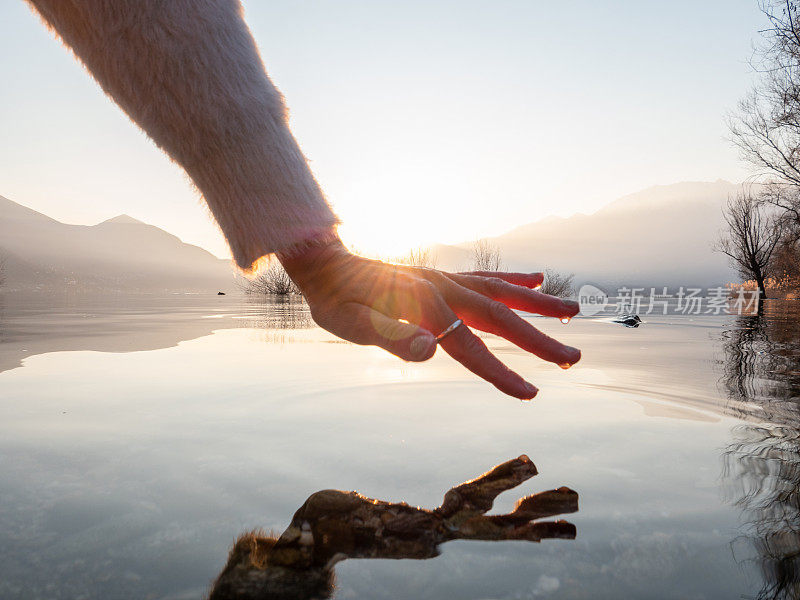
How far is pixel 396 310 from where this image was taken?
1128 millimetres

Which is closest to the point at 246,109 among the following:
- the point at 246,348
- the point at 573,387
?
the point at 573,387

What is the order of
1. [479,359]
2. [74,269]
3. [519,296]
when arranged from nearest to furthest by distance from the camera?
[479,359], [519,296], [74,269]

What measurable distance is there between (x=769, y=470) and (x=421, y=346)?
1.19 metres

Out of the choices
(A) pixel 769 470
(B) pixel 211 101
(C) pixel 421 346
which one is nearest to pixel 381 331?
(C) pixel 421 346

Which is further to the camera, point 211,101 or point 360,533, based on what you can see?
point 360,533

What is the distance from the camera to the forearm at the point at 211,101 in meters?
0.87

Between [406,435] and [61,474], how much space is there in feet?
3.37

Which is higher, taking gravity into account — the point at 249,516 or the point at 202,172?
the point at 202,172

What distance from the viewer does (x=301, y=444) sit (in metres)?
1.67

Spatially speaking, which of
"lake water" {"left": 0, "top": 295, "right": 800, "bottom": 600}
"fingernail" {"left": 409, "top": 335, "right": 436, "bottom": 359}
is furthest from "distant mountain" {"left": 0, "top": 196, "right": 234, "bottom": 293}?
"fingernail" {"left": 409, "top": 335, "right": 436, "bottom": 359}

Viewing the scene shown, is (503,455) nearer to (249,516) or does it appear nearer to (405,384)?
(249,516)

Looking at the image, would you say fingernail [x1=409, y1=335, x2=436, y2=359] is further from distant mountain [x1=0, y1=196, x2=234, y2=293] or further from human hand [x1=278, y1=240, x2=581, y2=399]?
distant mountain [x1=0, y1=196, x2=234, y2=293]

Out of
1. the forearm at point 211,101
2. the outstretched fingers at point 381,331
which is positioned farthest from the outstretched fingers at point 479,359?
the forearm at point 211,101

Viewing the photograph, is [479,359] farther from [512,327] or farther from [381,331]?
[381,331]
